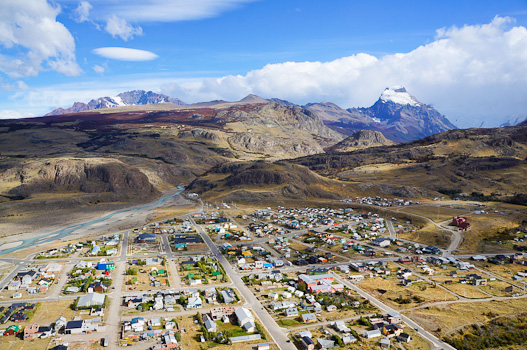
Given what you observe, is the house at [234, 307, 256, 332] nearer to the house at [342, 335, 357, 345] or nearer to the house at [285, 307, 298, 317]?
the house at [285, 307, 298, 317]

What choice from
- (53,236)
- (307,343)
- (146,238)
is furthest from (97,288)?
(53,236)

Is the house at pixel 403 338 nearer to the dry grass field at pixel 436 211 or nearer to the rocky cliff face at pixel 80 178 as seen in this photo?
the dry grass field at pixel 436 211

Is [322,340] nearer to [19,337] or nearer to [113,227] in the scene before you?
[19,337]

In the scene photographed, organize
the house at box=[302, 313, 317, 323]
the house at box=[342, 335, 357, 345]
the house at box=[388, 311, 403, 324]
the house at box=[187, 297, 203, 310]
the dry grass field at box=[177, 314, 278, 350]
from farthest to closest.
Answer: the house at box=[187, 297, 203, 310] < the house at box=[302, 313, 317, 323] < the house at box=[388, 311, 403, 324] < the house at box=[342, 335, 357, 345] < the dry grass field at box=[177, 314, 278, 350]

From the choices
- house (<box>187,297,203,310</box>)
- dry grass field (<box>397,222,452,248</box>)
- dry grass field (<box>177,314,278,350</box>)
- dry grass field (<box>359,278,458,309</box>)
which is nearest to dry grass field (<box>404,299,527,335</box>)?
dry grass field (<box>359,278,458,309</box>)

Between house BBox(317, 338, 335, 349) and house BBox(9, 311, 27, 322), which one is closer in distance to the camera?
house BBox(317, 338, 335, 349)

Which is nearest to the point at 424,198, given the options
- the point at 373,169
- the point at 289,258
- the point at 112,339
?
Result: the point at 373,169

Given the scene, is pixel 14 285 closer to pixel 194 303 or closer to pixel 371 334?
pixel 194 303
